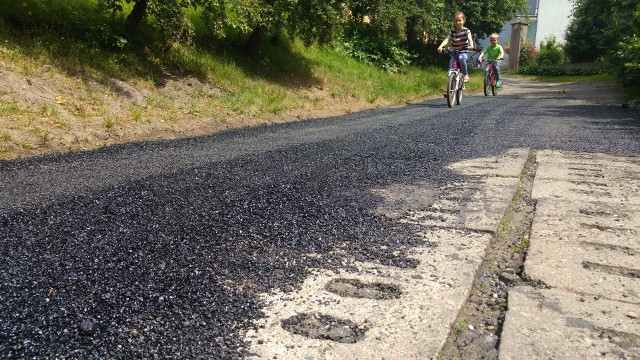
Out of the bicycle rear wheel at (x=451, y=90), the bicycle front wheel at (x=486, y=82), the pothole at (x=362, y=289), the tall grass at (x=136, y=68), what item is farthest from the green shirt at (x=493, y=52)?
the pothole at (x=362, y=289)

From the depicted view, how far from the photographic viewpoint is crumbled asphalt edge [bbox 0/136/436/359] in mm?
1722

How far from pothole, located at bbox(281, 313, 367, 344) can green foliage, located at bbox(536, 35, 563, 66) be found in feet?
163

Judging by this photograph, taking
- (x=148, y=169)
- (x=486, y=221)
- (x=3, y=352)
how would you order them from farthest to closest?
(x=148, y=169) → (x=486, y=221) → (x=3, y=352)

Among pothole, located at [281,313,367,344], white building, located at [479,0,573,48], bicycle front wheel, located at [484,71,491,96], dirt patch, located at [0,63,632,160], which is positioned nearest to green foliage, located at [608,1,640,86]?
bicycle front wheel, located at [484,71,491,96]

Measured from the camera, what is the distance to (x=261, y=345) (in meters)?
1.71

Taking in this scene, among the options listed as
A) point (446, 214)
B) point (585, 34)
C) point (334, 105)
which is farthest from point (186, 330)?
point (585, 34)

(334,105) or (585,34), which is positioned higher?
(585,34)

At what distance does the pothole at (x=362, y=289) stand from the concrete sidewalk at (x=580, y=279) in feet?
1.55

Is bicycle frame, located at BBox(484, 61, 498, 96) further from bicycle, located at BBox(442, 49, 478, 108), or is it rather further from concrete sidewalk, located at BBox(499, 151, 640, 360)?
Result: concrete sidewalk, located at BBox(499, 151, 640, 360)

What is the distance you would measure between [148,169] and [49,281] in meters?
2.42

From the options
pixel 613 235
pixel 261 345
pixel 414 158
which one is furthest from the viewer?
pixel 414 158

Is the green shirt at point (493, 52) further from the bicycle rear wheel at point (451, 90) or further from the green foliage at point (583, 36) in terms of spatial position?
the green foliage at point (583, 36)

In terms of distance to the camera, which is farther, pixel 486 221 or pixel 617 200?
pixel 617 200

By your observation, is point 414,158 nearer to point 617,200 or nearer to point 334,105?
point 617,200
